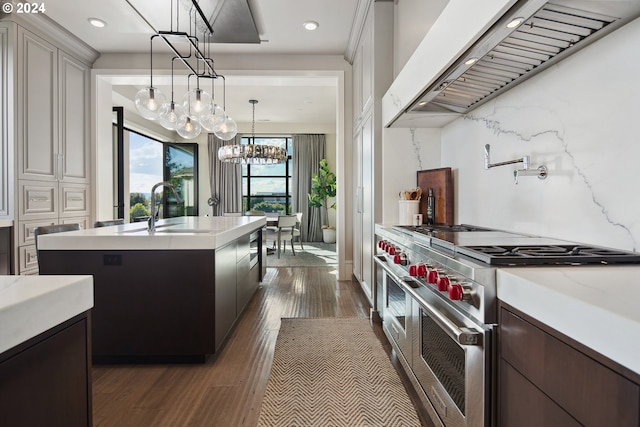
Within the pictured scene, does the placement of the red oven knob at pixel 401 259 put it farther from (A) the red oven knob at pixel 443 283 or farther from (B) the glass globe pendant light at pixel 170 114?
(B) the glass globe pendant light at pixel 170 114

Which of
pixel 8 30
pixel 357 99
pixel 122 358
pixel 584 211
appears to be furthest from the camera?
pixel 357 99

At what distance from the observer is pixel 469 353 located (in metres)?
1.13

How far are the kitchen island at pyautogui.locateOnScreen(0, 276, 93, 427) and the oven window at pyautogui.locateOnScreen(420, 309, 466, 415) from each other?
109cm

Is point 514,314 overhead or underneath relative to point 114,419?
overhead

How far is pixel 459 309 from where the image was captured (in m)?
1.21

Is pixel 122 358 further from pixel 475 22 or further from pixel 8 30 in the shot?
pixel 8 30

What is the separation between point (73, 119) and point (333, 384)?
437 centimetres

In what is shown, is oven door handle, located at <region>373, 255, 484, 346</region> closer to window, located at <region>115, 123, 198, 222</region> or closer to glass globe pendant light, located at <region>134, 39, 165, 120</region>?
glass globe pendant light, located at <region>134, 39, 165, 120</region>

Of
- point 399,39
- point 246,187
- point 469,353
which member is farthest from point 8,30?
point 246,187

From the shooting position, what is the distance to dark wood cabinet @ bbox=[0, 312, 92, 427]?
0.59 m

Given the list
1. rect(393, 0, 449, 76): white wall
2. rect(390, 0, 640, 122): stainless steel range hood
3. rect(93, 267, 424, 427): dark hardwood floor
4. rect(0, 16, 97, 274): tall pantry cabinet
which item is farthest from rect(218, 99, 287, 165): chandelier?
rect(390, 0, 640, 122): stainless steel range hood

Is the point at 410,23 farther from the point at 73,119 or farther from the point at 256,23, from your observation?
the point at 73,119

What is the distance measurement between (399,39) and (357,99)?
1.33 meters

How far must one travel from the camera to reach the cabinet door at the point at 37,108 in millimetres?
3535
